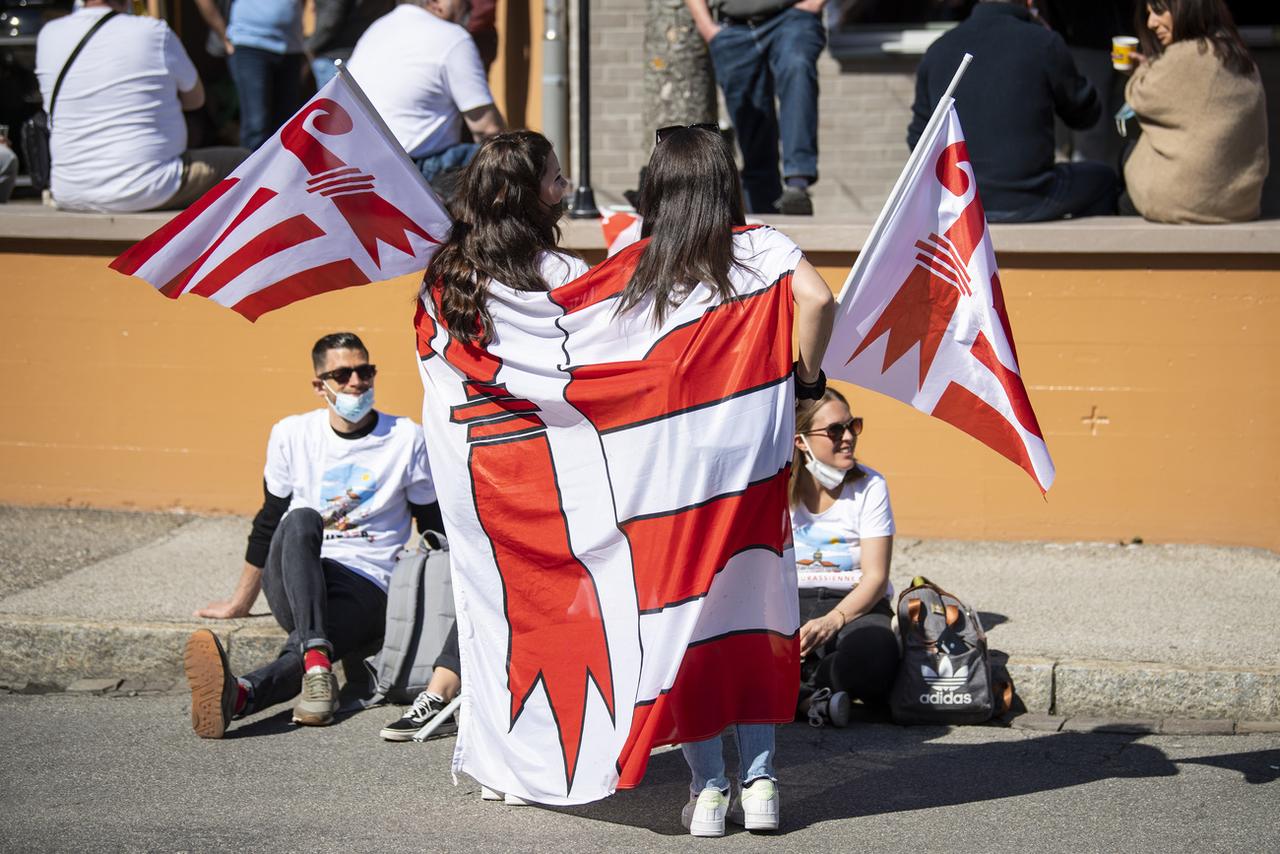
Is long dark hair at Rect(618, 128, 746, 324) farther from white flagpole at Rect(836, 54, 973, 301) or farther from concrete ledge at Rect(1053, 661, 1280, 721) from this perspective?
concrete ledge at Rect(1053, 661, 1280, 721)

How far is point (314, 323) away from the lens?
7.60 meters

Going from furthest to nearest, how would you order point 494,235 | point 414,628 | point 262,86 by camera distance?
point 262,86
point 414,628
point 494,235

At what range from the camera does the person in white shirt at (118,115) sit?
7.98 metres

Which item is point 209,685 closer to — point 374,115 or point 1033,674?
point 374,115

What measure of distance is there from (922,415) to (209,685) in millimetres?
3380

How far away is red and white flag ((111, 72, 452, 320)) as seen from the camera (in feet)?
16.2

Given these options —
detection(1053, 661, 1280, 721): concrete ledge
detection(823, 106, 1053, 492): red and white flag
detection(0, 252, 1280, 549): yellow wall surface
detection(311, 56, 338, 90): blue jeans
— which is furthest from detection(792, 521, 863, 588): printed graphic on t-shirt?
detection(311, 56, 338, 90): blue jeans

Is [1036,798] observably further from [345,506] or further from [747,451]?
[345,506]

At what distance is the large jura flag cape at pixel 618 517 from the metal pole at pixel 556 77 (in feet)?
20.4

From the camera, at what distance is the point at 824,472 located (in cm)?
559

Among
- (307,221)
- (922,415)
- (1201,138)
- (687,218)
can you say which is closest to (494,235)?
(687,218)

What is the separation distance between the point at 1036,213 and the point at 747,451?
359 centimetres

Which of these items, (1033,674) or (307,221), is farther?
(1033,674)

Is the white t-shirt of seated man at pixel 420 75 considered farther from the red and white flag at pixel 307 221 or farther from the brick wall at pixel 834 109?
the brick wall at pixel 834 109
